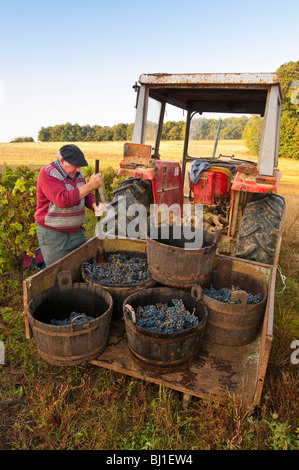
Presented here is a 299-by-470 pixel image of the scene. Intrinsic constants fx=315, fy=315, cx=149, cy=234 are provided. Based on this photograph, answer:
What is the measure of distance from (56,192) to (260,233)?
217 centimetres

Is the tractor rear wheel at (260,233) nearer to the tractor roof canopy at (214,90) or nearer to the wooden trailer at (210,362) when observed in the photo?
the wooden trailer at (210,362)

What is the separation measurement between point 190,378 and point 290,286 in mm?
2530

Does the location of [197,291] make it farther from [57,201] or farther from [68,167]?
[68,167]

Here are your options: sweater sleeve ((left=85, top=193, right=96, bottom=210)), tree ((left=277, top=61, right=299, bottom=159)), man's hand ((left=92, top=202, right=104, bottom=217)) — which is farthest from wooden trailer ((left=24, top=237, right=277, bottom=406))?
tree ((left=277, top=61, right=299, bottom=159))

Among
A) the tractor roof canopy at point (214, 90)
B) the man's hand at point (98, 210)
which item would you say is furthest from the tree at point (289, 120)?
the man's hand at point (98, 210)

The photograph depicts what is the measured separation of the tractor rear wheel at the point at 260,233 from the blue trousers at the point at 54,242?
181 centimetres

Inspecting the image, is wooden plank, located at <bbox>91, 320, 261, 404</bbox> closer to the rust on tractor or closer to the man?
the man

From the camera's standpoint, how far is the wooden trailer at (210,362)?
2221 millimetres

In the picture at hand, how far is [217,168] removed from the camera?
4562mm

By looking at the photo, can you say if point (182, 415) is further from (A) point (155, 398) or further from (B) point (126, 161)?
(B) point (126, 161)

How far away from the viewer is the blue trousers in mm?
3174

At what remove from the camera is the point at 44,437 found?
209 centimetres

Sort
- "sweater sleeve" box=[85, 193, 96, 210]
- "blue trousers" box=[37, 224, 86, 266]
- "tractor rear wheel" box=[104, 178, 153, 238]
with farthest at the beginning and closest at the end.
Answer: "tractor rear wheel" box=[104, 178, 153, 238], "sweater sleeve" box=[85, 193, 96, 210], "blue trousers" box=[37, 224, 86, 266]
